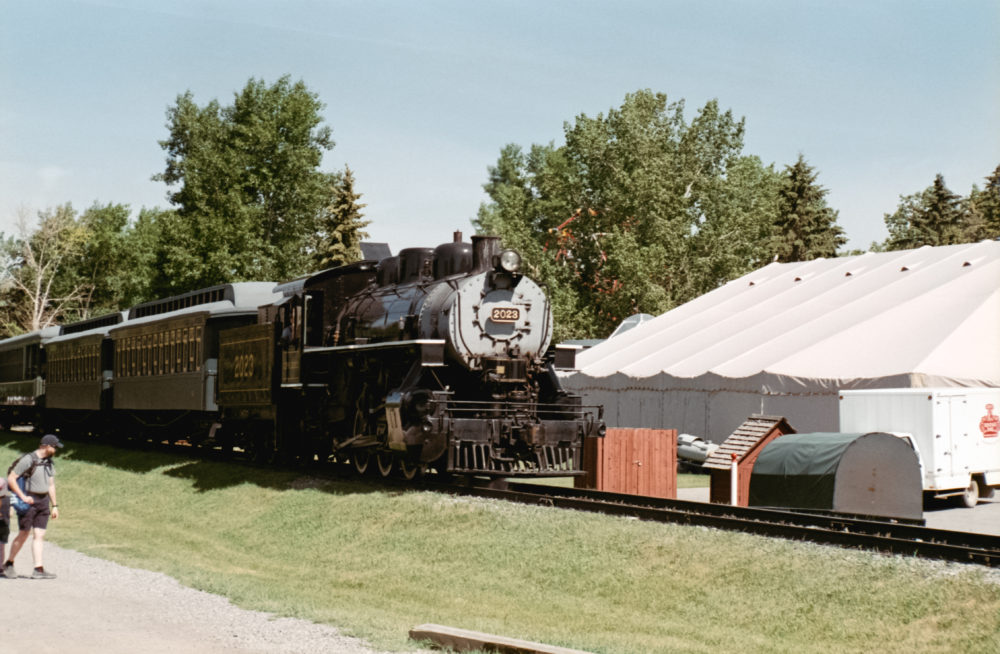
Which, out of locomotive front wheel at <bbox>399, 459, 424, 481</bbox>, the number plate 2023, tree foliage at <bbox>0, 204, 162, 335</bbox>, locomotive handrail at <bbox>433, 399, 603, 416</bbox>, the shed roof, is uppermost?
tree foliage at <bbox>0, 204, 162, 335</bbox>

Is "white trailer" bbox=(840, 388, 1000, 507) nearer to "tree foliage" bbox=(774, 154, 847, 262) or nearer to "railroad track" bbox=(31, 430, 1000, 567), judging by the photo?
"railroad track" bbox=(31, 430, 1000, 567)

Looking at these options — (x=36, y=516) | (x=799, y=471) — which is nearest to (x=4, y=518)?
(x=36, y=516)

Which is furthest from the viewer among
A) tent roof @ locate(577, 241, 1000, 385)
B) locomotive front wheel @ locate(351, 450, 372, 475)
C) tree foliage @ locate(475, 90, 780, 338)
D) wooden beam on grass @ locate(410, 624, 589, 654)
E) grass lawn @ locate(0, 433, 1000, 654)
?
tree foliage @ locate(475, 90, 780, 338)

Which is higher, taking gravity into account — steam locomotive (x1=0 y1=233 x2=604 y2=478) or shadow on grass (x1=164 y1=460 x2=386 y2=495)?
steam locomotive (x1=0 y1=233 x2=604 y2=478)

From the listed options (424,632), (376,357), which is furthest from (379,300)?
(424,632)

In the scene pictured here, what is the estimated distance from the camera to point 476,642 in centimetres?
811

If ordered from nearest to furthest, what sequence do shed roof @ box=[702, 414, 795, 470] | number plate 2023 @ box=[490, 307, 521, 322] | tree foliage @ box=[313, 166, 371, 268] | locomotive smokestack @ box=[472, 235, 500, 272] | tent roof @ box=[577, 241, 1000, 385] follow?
number plate 2023 @ box=[490, 307, 521, 322] < locomotive smokestack @ box=[472, 235, 500, 272] < shed roof @ box=[702, 414, 795, 470] < tent roof @ box=[577, 241, 1000, 385] < tree foliage @ box=[313, 166, 371, 268]

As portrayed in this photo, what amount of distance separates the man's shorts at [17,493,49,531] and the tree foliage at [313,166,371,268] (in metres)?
45.1

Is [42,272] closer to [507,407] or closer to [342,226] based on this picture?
[342,226]

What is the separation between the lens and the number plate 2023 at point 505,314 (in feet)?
55.9

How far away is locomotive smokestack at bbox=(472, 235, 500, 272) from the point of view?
1767cm

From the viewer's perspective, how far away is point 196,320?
24781 mm

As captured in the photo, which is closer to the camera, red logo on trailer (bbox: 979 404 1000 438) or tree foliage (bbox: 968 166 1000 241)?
red logo on trailer (bbox: 979 404 1000 438)

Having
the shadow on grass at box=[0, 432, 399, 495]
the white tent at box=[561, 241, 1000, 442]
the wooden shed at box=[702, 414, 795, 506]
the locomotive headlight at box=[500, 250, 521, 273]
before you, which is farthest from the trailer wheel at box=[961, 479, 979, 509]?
the shadow on grass at box=[0, 432, 399, 495]
